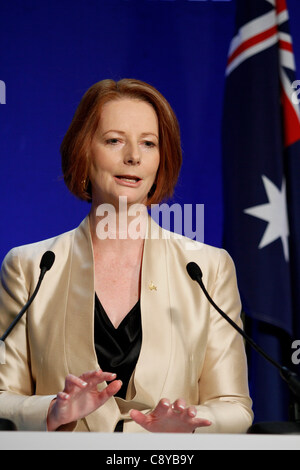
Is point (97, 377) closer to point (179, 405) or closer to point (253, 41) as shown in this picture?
point (179, 405)

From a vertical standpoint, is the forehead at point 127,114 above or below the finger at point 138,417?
above

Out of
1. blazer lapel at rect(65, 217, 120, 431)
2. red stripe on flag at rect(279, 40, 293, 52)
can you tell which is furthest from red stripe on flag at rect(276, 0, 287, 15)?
blazer lapel at rect(65, 217, 120, 431)

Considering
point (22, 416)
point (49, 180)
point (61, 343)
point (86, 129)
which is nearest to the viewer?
point (22, 416)

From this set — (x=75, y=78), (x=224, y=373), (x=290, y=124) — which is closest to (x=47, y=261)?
(x=224, y=373)

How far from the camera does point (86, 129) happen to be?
1.99 metres

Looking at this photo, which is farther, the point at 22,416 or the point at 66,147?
the point at 66,147

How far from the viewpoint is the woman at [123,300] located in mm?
1787

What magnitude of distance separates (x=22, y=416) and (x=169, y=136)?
94 cm

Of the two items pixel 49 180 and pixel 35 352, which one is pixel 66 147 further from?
pixel 35 352

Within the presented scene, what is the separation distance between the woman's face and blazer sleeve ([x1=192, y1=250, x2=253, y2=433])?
0.38m

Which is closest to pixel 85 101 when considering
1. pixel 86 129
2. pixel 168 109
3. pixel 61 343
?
pixel 86 129

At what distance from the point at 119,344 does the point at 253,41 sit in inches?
48.6

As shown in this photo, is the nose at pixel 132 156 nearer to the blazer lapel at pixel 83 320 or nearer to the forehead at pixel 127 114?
the forehead at pixel 127 114

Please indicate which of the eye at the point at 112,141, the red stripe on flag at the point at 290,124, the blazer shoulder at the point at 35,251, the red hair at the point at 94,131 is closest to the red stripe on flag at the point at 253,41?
the red stripe on flag at the point at 290,124
